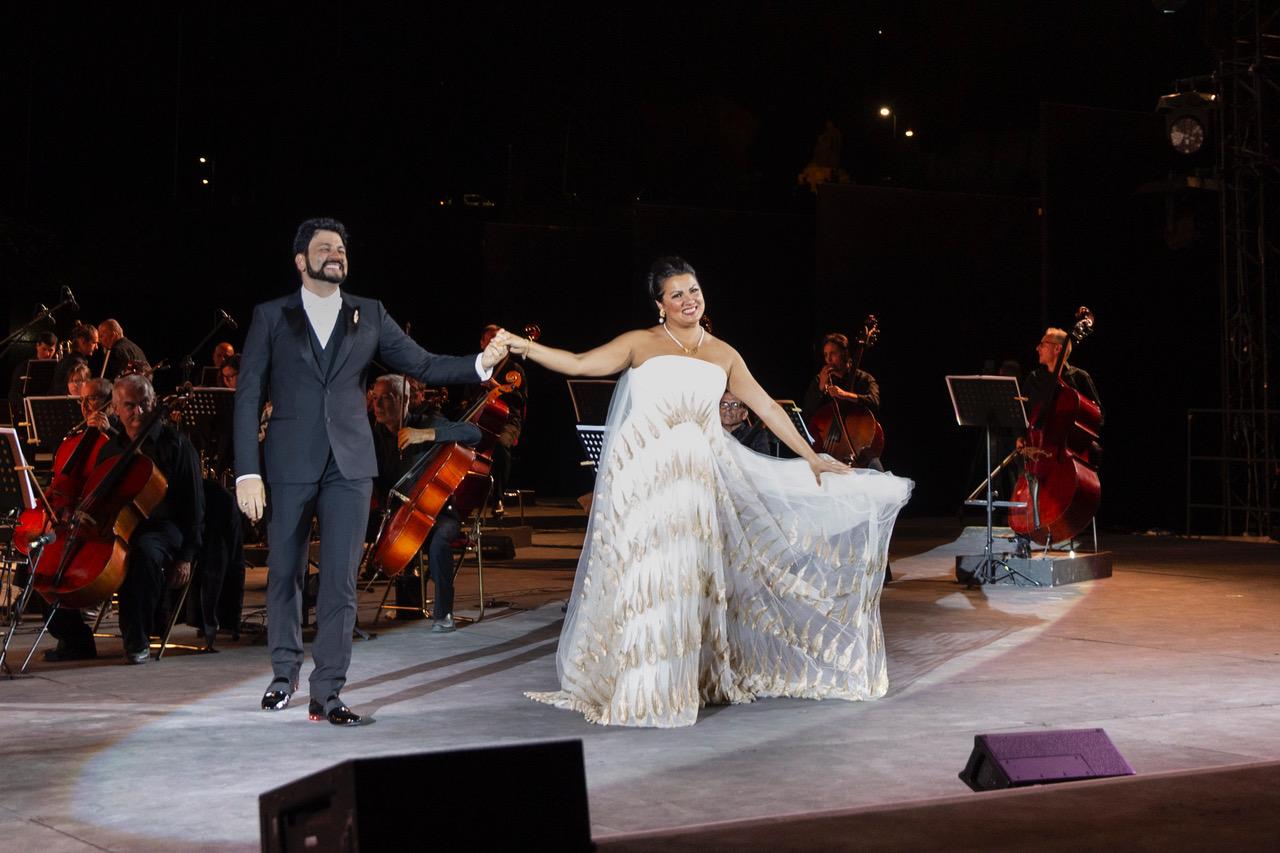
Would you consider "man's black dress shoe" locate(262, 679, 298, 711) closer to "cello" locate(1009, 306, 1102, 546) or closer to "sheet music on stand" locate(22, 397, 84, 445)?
"sheet music on stand" locate(22, 397, 84, 445)

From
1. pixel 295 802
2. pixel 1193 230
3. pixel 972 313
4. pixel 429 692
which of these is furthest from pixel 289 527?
pixel 972 313

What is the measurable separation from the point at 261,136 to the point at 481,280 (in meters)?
4.95

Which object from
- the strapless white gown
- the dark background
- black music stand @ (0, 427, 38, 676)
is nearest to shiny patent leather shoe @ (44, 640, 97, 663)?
black music stand @ (0, 427, 38, 676)

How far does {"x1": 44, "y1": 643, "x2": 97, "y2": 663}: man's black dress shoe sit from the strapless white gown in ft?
7.41

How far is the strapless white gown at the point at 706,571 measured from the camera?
553 cm

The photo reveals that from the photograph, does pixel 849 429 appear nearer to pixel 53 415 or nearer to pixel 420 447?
pixel 420 447

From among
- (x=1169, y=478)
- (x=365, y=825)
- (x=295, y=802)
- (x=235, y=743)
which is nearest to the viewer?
(x=365, y=825)

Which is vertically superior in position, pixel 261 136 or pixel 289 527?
pixel 261 136

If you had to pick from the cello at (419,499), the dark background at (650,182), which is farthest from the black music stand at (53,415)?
the dark background at (650,182)

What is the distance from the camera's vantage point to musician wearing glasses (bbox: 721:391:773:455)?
8.06 meters

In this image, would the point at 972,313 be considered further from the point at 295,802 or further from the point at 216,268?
the point at 295,802

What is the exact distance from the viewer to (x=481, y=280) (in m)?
16.7

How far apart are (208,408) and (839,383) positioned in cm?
426

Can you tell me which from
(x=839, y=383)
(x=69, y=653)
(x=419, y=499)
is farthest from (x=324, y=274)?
(x=839, y=383)
